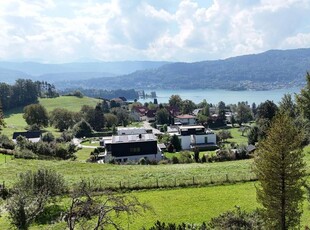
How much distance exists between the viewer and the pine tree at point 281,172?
15875 millimetres

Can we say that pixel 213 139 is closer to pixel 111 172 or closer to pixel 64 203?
pixel 111 172

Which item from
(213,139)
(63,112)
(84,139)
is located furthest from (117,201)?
(63,112)

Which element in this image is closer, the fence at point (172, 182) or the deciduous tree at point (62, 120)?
the fence at point (172, 182)

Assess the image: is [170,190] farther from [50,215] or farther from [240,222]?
[240,222]

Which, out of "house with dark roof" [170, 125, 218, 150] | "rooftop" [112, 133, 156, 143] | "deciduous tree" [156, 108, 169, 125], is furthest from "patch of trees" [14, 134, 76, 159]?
"deciduous tree" [156, 108, 169, 125]

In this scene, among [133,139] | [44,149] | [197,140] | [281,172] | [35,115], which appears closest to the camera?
[281,172]

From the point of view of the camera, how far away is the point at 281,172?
15969mm

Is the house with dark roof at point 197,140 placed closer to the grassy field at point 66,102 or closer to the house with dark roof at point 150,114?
the house with dark roof at point 150,114

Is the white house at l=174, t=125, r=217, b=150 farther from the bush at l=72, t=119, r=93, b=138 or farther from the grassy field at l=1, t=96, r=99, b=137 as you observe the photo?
the grassy field at l=1, t=96, r=99, b=137

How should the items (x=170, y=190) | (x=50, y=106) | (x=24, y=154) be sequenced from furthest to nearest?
1. (x=50, y=106)
2. (x=24, y=154)
3. (x=170, y=190)

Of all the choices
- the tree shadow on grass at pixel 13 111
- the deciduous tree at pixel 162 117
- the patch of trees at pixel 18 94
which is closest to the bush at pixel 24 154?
the deciduous tree at pixel 162 117

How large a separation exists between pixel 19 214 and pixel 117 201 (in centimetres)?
1121

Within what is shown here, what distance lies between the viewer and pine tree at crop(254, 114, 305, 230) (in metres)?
15.9

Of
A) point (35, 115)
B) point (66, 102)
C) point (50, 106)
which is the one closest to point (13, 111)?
point (50, 106)
